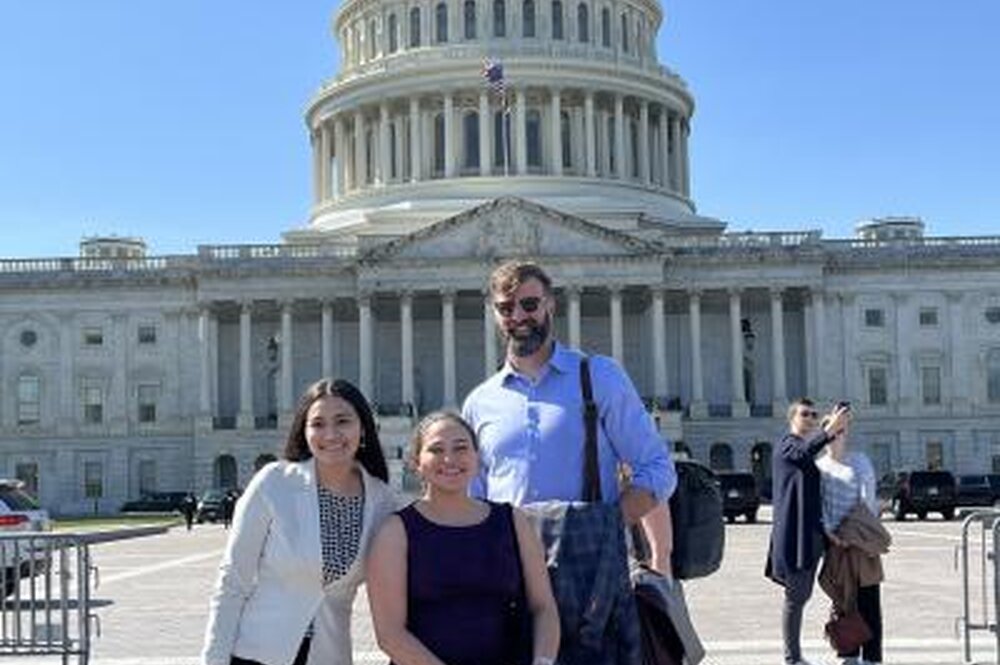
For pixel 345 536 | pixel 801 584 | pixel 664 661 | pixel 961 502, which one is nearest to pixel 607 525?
pixel 664 661

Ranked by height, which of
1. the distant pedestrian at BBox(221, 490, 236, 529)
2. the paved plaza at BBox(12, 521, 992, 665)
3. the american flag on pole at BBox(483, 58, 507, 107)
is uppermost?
the american flag on pole at BBox(483, 58, 507, 107)

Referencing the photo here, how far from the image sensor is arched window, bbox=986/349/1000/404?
90.3 meters

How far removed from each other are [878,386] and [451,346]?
2310cm

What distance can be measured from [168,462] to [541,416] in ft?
279

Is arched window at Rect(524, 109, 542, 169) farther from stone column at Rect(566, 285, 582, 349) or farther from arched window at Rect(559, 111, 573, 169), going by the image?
stone column at Rect(566, 285, 582, 349)

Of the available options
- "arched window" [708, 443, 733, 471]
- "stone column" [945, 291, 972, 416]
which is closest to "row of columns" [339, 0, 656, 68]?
"stone column" [945, 291, 972, 416]

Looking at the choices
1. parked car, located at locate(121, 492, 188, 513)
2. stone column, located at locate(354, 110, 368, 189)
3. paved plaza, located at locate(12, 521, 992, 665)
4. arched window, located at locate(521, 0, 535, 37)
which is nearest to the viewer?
paved plaza, located at locate(12, 521, 992, 665)

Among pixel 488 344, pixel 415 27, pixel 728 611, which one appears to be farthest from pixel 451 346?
pixel 728 611

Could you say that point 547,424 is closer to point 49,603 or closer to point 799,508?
point 799,508

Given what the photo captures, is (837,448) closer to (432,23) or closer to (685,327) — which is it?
(685,327)

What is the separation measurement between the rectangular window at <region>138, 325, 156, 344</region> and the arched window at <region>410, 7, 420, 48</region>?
2671cm

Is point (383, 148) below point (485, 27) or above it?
below

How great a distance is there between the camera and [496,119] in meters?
102

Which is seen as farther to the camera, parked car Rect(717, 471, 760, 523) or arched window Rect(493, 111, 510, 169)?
arched window Rect(493, 111, 510, 169)
